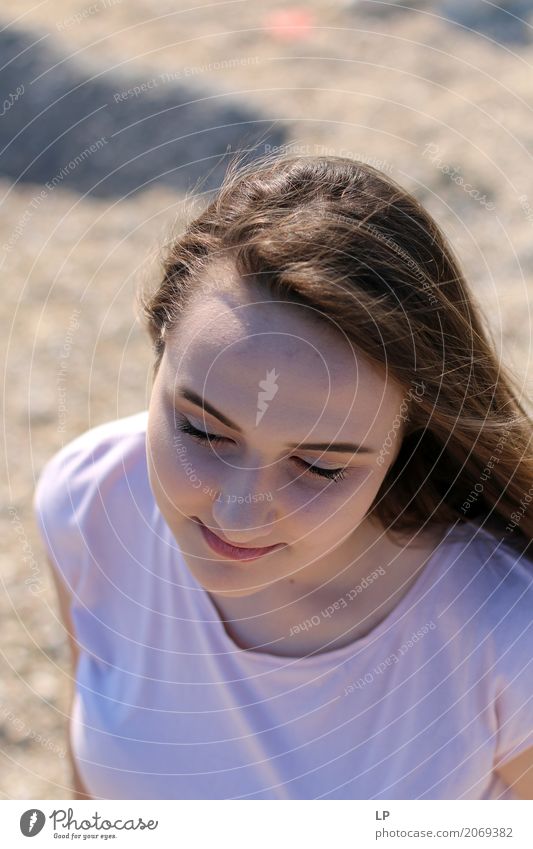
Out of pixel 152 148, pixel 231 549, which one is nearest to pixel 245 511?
pixel 231 549

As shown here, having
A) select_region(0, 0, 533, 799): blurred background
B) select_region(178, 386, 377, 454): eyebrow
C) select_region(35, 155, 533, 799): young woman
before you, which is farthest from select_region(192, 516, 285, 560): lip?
select_region(0, 0, 533, 799): blurred background

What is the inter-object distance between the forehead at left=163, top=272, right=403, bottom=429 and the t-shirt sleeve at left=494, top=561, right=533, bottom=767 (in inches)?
12.4

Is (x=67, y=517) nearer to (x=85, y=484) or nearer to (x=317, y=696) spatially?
(x=85, y=484)

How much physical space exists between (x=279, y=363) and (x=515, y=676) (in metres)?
0.47

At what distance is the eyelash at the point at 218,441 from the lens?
1.11 m

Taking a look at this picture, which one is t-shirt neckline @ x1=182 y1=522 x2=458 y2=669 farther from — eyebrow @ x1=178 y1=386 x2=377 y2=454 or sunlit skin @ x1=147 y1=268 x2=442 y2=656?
eyebrow @ x1=178 y1=386 x2=377 y2=454

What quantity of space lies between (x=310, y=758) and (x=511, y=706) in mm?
262

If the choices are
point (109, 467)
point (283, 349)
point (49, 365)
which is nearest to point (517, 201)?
point (49, 365)

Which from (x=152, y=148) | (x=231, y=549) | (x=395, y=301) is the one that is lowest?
(x=231, y=549)

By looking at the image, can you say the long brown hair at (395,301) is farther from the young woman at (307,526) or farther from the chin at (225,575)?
the chin at (225,575)
